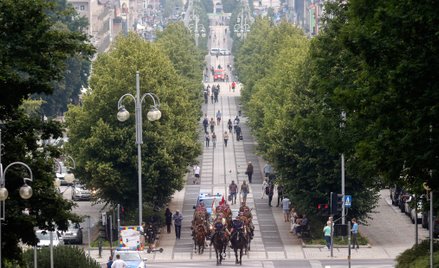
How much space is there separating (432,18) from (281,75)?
76613 millimetres

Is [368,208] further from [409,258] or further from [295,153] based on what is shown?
[409,258]

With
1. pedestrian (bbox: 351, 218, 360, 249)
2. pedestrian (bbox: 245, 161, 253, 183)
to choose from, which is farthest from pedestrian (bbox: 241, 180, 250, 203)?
pedestrian (bbox: 351, 218, 360, 249)

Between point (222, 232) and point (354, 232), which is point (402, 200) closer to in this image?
point (354, 232)

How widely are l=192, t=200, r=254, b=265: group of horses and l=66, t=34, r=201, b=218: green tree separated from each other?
180 inches

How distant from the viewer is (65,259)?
2788 inches

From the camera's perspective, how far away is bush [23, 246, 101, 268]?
70562 mm

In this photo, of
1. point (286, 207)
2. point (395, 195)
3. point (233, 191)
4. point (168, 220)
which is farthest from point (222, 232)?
point (233, 191)

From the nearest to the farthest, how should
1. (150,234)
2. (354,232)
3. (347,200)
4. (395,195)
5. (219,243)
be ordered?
(219,243) → (347,200) → (354,232) → (150,234) → (395,195)

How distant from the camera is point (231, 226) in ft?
293

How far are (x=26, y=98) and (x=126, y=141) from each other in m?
40.3

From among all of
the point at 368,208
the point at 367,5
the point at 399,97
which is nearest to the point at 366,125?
the point at 367,5

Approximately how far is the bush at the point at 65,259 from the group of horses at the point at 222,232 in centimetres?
1413

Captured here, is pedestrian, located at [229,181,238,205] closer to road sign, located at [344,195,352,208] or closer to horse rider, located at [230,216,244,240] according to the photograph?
road sign, located at [344,195,352,208]

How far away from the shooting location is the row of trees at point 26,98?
57.3m
